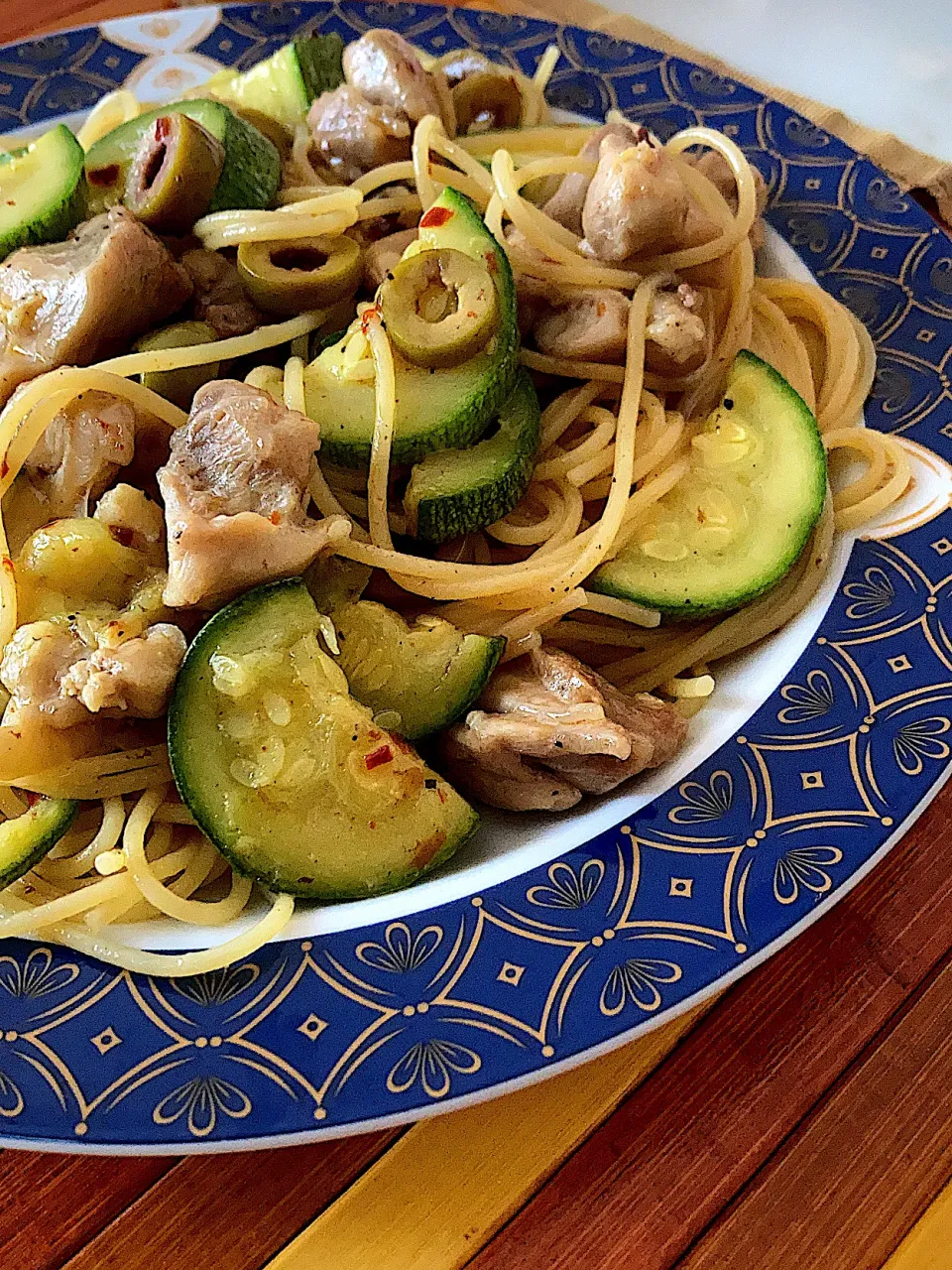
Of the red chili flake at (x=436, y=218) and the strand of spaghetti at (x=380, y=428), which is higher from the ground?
the red chili flake at (x=436, y=218)

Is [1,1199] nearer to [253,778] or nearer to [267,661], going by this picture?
[253,778]

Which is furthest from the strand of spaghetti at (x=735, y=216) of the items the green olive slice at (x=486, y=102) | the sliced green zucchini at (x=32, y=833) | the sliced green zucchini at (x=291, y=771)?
the sliced green zucchini at (x=32, y=833)

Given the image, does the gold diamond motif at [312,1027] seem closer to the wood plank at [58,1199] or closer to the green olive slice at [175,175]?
the wood plank at [58,1199]

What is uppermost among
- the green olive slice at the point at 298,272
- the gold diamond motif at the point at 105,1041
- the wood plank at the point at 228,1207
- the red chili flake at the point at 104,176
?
the green olive slice at the point at 298,272

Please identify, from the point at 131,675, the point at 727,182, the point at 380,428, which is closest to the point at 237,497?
the point at 380,428

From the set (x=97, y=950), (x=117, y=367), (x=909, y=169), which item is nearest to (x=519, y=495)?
(x=117, y=367)

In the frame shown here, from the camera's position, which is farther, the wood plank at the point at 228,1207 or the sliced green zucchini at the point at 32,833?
the sliced green zucchini at the point at 32,833
